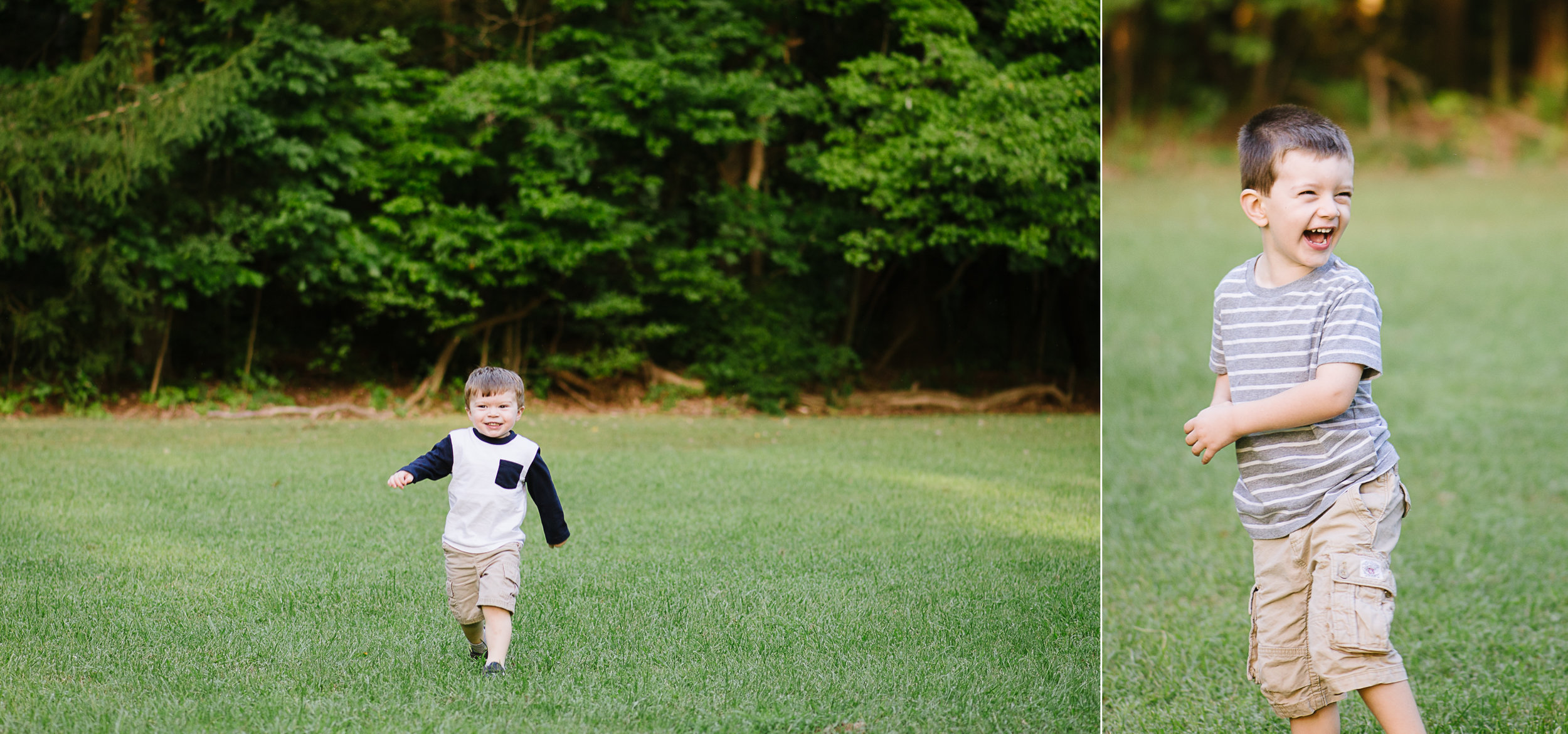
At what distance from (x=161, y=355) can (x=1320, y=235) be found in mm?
3070

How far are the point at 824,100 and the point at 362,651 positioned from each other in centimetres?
495

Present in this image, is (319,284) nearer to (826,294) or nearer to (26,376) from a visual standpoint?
(26,376)

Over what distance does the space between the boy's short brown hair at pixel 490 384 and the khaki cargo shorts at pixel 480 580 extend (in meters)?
0.31

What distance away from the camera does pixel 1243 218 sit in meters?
13.3

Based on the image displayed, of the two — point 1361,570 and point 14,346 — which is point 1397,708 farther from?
point 14,346

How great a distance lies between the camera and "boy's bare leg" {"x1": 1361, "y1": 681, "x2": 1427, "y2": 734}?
1969mm

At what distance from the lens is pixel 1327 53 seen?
20.3 meters

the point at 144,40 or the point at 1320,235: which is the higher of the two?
the point at 144,40

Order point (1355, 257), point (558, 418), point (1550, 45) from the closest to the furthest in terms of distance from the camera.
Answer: point (558, 418) < point (1355, 257) < point (1550, 45)

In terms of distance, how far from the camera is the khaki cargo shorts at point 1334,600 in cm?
196

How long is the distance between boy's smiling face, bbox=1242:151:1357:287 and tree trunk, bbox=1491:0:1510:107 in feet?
66.7

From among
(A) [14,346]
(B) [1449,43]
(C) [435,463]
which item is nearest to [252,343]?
(A) [14,346]

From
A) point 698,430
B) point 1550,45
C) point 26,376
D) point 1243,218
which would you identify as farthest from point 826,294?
point 1550,45

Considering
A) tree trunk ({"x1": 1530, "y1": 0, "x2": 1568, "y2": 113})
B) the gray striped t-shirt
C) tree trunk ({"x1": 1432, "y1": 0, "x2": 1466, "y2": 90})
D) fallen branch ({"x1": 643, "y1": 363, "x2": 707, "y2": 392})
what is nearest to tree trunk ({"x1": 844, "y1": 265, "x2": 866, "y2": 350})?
fallen branch ({"x1": 643, "y1": 363, "x2": 707, "y2": 392})
